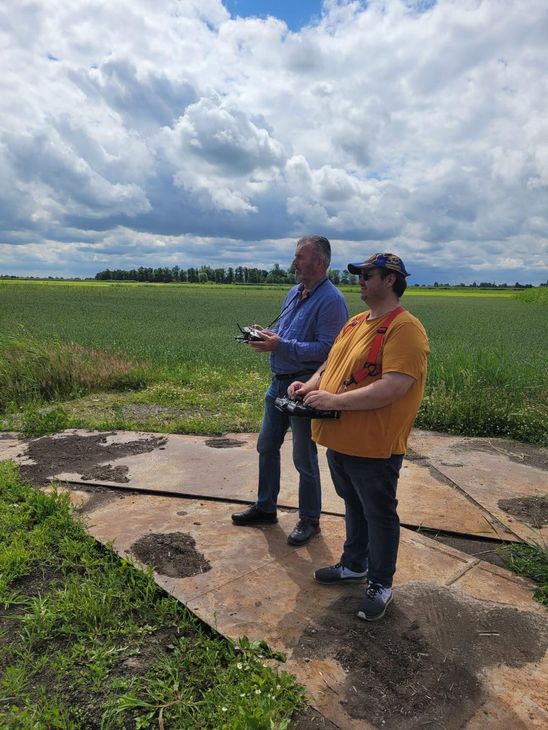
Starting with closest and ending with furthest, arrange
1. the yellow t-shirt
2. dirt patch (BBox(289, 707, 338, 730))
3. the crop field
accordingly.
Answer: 1. dirt patch (BBox(289, 707, 338, 730))
2. the yellow t-shirt
3. the crop field

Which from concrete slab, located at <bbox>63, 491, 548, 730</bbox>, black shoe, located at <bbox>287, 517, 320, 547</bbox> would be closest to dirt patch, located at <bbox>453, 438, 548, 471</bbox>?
concrete slab, located at <bbox>63, 491, 548, 730</bbox>

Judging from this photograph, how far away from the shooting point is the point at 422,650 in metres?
2.21

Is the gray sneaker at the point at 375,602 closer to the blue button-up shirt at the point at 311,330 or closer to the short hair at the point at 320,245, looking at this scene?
the blue button-up shirt at the point at 311,330

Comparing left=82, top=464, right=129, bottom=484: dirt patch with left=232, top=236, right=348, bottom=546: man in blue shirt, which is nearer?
left=232, top=236, right=348, bottom=546: man in blue shirt

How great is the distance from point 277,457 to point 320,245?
4.66ft

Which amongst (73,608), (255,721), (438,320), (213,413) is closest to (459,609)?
(255,721)

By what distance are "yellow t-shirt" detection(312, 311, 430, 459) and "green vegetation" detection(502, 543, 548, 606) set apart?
Answer: 1169mm

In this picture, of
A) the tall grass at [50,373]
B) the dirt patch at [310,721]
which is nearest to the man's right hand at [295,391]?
the dirt patch at [310,721]

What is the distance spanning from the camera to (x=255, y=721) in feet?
5.83

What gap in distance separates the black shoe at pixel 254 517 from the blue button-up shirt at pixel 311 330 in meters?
0.96

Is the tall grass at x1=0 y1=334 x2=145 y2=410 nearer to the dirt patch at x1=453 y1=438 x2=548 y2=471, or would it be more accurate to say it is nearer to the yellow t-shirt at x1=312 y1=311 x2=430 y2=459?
the dirt patch at x1=453 y1=438 x2=548 y2=471

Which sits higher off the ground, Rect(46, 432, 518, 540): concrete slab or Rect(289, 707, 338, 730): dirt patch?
Rect(289, 707, 338, 730): dirt patch

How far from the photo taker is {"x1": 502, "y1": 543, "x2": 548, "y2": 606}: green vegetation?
2672mm

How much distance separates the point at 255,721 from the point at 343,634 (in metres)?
0.66
